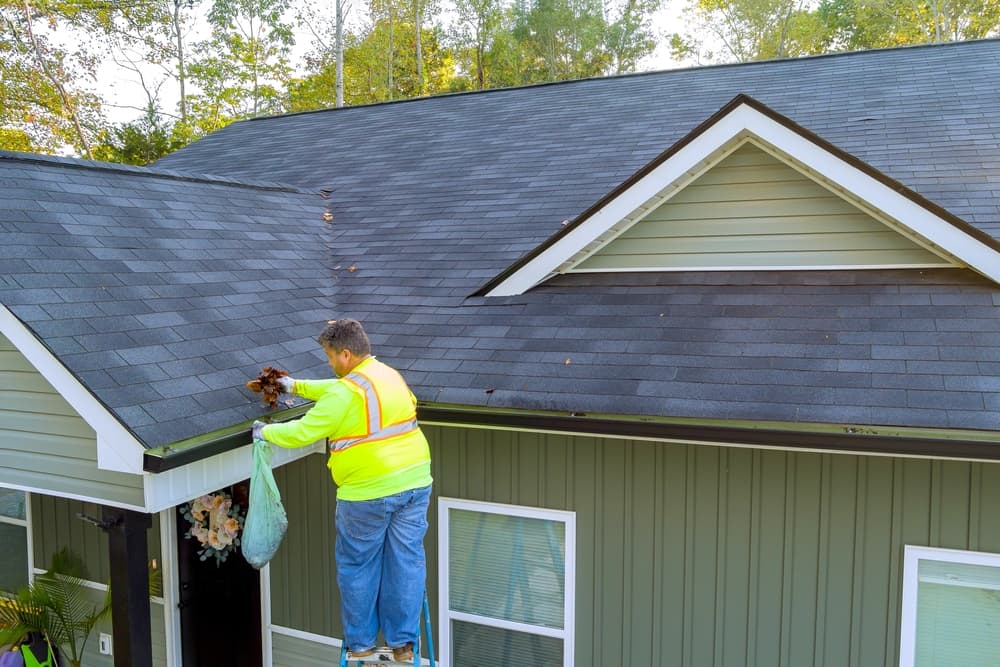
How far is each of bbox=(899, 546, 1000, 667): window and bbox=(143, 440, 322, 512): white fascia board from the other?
3.70 metres

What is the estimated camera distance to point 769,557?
13.6 ft

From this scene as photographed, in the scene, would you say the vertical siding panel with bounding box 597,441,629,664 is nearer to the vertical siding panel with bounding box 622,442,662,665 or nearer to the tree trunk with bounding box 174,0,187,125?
the vertical siding panel with bounding box 622,442,662,665

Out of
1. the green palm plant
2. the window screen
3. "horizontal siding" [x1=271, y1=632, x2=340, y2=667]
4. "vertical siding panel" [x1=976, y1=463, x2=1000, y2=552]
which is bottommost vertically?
"horizontal siding" [x1=271, y1=632, x2=340, y2=667]

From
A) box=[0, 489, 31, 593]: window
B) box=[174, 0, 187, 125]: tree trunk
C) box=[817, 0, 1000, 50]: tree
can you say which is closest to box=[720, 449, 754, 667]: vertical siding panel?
box=[0, 489, 31, 593]: window

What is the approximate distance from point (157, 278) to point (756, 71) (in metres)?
7.50

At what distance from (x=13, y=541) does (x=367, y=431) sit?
5025 millimetres

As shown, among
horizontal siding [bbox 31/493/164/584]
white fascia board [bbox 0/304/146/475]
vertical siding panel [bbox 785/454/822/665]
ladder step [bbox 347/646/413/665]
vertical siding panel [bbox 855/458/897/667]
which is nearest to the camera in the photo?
white fascia board [bbox 0/304/146/475]

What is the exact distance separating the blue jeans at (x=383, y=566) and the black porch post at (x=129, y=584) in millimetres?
1051

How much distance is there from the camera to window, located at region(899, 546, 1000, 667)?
12.7 ft

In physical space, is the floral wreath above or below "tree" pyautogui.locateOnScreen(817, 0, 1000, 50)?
below

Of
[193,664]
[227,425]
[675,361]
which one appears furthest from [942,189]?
[193,664]

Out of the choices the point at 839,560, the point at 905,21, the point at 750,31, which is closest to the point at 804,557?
the point at 839,560

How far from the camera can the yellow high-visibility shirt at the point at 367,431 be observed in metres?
3.42

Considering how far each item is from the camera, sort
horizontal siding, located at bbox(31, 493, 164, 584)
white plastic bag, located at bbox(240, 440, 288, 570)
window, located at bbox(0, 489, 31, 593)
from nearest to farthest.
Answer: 1. white plastic bag, located at bbox(240, 440, 288, 570)
2. horizontal siding, located at bbox(31, 493, 164, 584)
3. window, located at bbox(0, 489, 31, 593)
